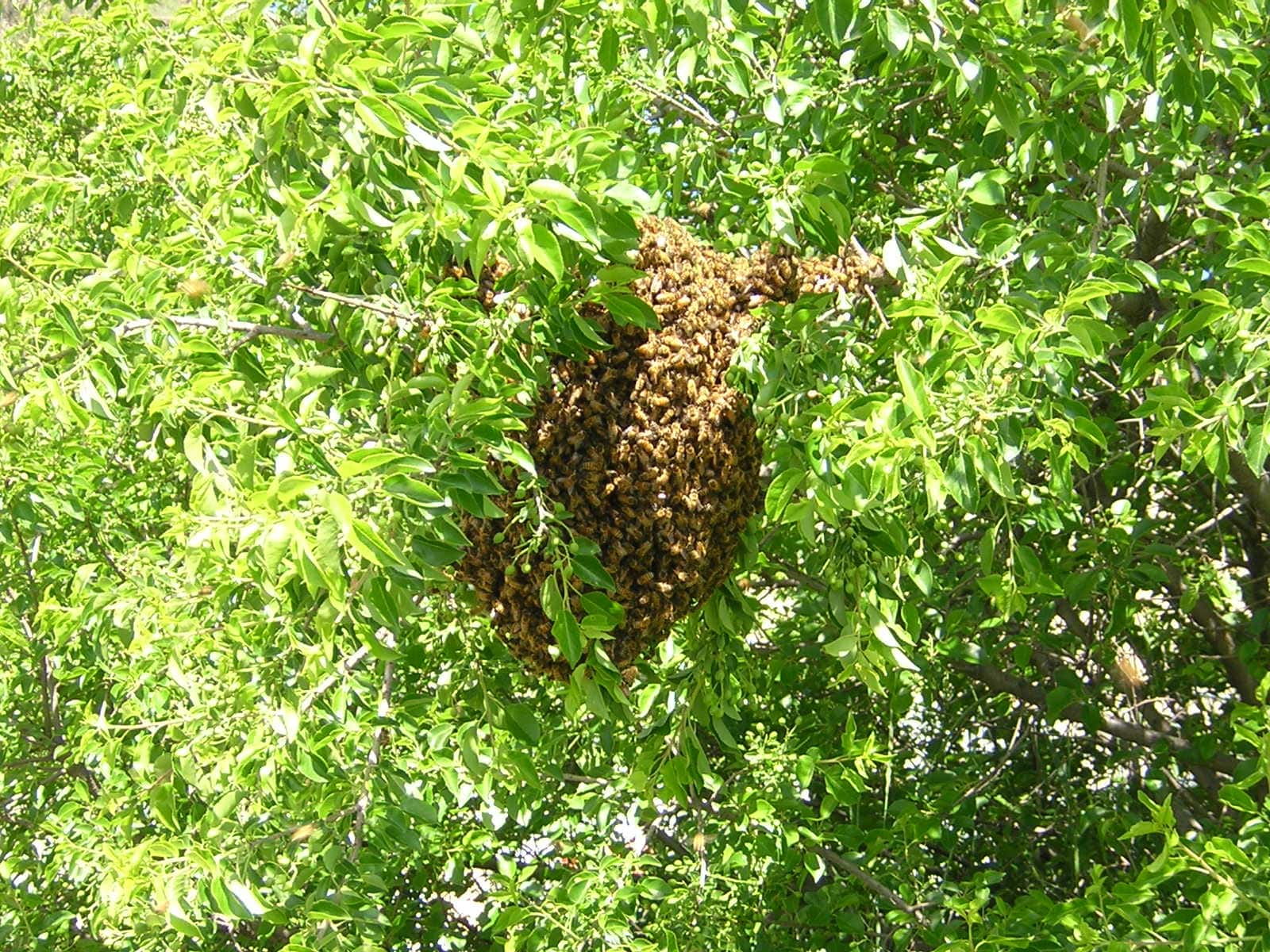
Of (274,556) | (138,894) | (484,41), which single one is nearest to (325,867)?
(138,894)

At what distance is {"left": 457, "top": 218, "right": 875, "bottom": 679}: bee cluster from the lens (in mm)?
1744

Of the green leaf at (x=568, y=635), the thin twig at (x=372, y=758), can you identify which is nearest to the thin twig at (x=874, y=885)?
the thin twig at (x=372, y=758)

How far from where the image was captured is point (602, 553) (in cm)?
177

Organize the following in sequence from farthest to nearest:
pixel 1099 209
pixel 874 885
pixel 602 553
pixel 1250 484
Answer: pixel 1250 484 → pixel 874 885 → pixel 1099 209 → pixel 602 553

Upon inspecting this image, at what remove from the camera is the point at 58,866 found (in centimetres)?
278

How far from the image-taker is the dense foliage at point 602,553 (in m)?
1.62

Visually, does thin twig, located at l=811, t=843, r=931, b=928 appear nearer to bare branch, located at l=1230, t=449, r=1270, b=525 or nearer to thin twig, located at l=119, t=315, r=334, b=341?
bare branch, located at l=1230, t=449, r=1270, b=525

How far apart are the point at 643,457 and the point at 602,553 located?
5.1 inches

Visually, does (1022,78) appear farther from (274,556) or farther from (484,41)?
(274,556)

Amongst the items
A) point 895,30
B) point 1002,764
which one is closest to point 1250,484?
point 1002,764

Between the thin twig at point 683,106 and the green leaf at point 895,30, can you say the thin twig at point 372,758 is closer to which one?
the thin twig at point 683,106

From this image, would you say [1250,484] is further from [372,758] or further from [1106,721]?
[372,758]

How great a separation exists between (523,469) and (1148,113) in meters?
1.02

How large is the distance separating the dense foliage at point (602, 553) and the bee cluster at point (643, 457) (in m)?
0.05
